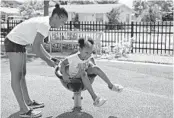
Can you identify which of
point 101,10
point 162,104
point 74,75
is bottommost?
point 162,104

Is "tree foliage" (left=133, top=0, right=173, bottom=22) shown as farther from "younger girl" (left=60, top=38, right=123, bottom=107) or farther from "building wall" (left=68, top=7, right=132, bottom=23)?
"younger girl" (left=60, top=38, right=123, bottom=107)

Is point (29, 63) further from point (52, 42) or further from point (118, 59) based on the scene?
point (118, 59)

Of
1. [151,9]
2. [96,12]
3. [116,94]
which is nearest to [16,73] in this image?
[116,94]

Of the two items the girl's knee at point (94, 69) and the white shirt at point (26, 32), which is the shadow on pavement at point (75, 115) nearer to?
the girl's knee at point (94, 69)

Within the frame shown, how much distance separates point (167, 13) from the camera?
53.2 metres

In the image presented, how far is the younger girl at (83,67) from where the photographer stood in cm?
432

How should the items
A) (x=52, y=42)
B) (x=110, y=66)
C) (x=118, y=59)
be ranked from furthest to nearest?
(x=52, y=42)
(x=118, y=59)
(x=110, y=66)

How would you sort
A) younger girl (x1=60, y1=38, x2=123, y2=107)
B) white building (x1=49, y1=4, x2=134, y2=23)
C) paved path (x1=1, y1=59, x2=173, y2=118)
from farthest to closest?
white building (x1=49, y1=4, x2=134, y2=23), paved path (x1=1, y1=59, x2=173, y2=118), younger girl (x1=60, y1=38, x2=123, y2=107)

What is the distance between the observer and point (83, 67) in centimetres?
446

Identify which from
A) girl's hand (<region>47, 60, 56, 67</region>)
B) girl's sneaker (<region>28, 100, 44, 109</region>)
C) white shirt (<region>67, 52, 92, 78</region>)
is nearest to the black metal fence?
girl's sneaker (<region>28, 100, 44, 109</region>)

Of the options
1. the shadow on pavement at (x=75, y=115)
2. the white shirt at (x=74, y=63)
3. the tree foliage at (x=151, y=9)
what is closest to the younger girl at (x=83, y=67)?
the white shirt at (x=74, y=63)

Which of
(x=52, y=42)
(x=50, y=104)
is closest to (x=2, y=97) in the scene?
(x=50, y=104)

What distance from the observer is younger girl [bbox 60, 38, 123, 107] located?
4.32m

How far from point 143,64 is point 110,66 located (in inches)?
44.0
